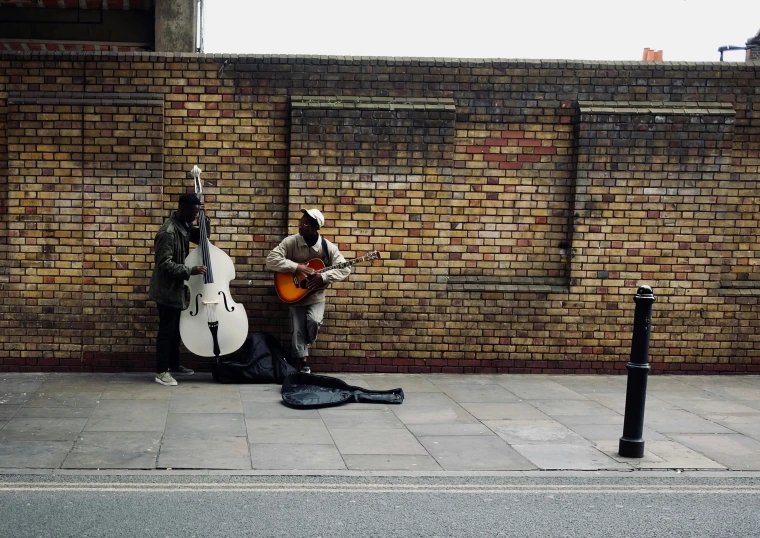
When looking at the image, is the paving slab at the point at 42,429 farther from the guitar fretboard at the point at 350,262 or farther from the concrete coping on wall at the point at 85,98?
the concrete coping on wall at the point at 85,98

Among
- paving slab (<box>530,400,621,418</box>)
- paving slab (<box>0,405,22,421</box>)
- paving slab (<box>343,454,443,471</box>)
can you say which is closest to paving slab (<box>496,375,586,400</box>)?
paving slab (<box>530,400,621,418</box>)

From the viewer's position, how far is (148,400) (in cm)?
774

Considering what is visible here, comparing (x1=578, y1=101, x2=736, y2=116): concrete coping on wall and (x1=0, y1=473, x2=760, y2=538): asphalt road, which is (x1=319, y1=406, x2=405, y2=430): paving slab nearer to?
(x1=0, y1=473, x2=760, y2=538): asphalt road

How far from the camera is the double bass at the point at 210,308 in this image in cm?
841

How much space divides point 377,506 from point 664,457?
244cm

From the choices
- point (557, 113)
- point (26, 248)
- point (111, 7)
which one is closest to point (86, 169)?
point (26, 248)

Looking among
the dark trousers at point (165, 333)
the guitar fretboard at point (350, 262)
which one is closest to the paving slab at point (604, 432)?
the guitar fretboard at point (350, 262)

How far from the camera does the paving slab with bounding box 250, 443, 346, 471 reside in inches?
230

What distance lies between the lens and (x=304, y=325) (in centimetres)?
892

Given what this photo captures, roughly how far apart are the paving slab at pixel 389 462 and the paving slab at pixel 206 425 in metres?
1.06

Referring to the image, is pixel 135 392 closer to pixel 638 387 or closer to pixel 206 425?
pixel 206 425

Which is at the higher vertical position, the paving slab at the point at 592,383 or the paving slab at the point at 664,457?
the paving slab at the point at 664,457

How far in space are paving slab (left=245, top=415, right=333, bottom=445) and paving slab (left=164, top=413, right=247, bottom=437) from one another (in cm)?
10

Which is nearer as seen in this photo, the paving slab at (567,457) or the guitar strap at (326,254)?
the paving slab at (567,457)
